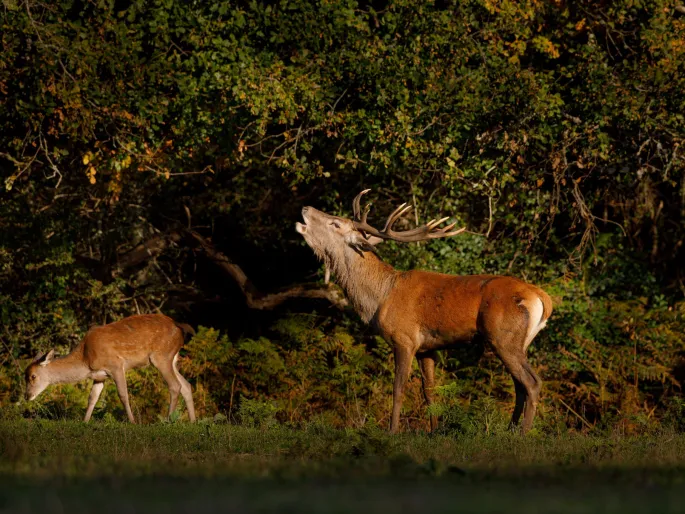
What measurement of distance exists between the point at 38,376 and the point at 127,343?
4.30 feet

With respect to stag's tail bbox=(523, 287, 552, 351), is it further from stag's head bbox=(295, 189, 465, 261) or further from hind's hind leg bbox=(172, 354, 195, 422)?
hind's hind leg bbox=(172, 354, 195, 422)

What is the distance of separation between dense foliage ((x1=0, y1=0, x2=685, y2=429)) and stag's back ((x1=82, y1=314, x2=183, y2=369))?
1.25 metres

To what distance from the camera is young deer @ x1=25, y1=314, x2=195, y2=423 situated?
13.6 metres

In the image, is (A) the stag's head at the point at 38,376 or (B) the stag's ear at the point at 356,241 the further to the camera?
(A) the stag's head at the point at 38,376

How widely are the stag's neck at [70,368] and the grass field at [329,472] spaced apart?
3.56 m

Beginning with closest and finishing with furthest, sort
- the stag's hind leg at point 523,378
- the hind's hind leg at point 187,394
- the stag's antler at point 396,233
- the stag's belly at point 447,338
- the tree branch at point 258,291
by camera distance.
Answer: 1. the stag's hind leg at point 523,378
2. the stag's belly at point 447,338
3. the stag's antler at point 396,233
4. the hind's hind leg at point 187,394
5. the tree branch at point 258,291

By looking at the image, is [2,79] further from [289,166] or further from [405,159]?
[405,159]

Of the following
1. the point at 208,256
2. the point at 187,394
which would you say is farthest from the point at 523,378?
the point at 208,256

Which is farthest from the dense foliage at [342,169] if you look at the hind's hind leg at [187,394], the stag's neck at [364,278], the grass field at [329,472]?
the grass field at [329,472]

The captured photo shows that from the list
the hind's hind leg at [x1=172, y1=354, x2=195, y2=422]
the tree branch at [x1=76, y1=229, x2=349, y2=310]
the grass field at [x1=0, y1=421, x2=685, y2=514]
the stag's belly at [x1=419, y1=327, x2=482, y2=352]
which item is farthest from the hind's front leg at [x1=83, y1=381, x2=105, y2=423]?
the stag's belly at [x1=419, y1=327, x2=482, y2=352]

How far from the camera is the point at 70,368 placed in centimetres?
1375

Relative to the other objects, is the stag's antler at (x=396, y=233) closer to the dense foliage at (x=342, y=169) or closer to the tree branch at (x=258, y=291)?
the dense foliage at (x=342, y=169)

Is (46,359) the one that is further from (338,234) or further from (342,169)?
(342,169)

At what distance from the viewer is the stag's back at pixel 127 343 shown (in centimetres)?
1358
